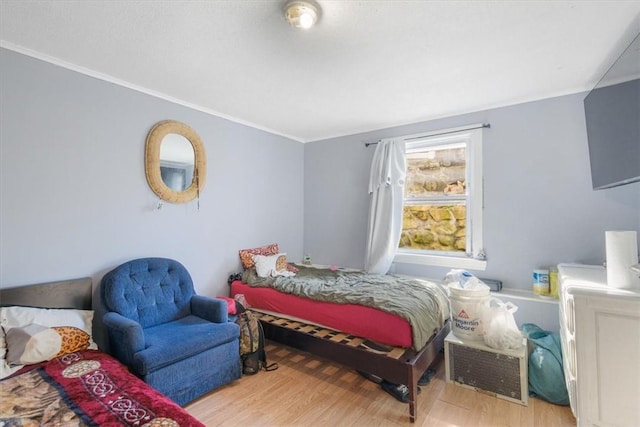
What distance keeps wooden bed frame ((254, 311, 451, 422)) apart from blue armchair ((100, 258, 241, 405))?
463mm

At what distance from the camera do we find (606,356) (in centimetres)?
139

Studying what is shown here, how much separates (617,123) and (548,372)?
170cm

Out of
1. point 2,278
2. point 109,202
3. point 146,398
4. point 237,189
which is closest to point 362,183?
point 237,189

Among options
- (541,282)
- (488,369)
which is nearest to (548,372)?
(488,369)

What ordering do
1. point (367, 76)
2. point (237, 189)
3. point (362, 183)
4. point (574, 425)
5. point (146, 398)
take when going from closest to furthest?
A: point (146, 398), point (574, 425), point (367, 76), point (237, 189), point (362, 183)

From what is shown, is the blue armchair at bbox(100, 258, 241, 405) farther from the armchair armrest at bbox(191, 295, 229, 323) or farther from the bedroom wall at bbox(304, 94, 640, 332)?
the bedroom wall at bbox(304, 94, 640, 332)

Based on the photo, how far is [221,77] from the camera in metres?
2.37

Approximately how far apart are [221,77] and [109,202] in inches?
53.3

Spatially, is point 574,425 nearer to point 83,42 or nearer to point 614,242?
point 614,242

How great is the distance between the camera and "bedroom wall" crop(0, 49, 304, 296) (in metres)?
1.97

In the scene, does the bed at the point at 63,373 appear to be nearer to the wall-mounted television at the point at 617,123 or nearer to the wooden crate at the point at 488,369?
the wooden crate at the point at 488,369

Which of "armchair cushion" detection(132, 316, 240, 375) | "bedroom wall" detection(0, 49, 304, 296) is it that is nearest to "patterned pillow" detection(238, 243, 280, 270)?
"bedroom wall" detection(0, 49, 304, 296)

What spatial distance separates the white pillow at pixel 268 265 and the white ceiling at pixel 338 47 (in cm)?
162

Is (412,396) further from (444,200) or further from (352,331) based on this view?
(444,200)
